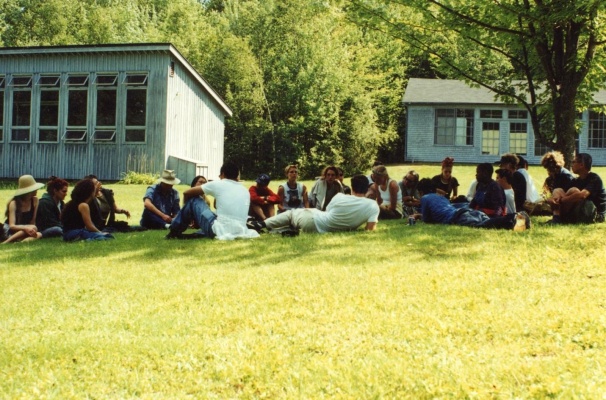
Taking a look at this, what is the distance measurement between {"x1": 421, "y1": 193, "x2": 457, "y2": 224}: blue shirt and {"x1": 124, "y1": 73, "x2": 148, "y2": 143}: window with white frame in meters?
14.9

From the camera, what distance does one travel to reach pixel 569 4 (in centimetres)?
1139

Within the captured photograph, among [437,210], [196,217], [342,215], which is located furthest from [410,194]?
[196,217]

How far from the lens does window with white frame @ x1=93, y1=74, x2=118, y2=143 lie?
24719mm

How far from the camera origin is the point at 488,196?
11414mm

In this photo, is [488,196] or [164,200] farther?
[164,200]

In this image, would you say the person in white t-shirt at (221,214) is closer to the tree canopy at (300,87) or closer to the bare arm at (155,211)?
the bare arm at (155,211)

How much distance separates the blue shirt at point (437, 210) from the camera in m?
11.5

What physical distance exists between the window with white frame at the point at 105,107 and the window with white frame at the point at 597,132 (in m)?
22.9

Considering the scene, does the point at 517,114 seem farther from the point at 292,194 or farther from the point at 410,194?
the point at 292,194

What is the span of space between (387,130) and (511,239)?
3064cm

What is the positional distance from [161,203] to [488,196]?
5678mm

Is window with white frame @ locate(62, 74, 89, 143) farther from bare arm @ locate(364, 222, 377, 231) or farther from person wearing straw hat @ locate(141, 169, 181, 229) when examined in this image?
bare arm @ locate(364, 222, 377, 231)

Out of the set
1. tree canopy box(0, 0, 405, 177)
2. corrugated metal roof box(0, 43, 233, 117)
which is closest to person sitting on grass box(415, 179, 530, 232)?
corrugated metal roof box(0, 43, 233, 117)

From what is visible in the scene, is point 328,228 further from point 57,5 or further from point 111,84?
point 57,5
